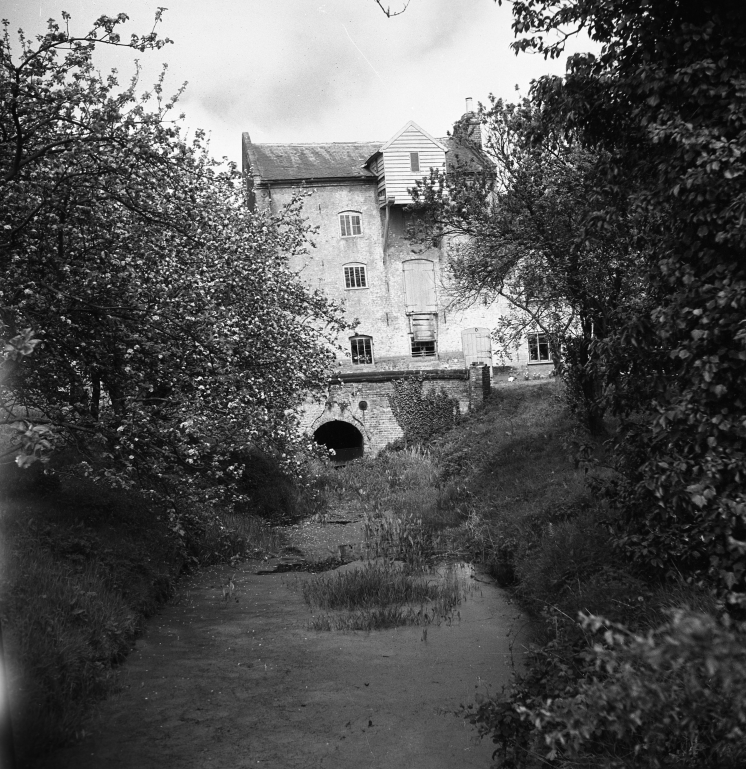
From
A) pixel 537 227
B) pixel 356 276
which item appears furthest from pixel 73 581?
pixel 356 276

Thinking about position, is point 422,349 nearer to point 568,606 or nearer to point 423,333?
point 423,333

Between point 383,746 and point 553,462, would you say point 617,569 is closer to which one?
point 383,746

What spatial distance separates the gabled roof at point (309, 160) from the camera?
3966 centimetres

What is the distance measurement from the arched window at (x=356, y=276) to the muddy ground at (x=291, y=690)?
29.5 m

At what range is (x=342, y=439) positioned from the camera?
128 ft

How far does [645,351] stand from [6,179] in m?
7.71

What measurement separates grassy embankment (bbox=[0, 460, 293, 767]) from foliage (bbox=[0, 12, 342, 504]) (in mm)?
1212

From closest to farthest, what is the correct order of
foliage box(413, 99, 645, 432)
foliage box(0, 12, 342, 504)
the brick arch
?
foliage box(0, 12, 342, 504) → foliage box(413, 99, 645, 432) → the brick arch

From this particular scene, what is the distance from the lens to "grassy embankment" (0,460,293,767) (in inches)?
293

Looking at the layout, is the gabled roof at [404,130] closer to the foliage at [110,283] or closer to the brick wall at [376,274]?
the brick wall at [376,274]

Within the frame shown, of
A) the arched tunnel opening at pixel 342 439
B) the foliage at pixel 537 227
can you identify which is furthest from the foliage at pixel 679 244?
the arched tunnel opening at pixel 342 439

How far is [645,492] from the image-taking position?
8.30 meters

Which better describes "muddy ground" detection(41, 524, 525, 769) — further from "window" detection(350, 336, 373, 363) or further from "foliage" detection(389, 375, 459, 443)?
"window" detection(350, 336, 373, 363)

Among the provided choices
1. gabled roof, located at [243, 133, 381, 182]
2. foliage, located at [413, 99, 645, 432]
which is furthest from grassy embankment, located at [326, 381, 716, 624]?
gabled roof, located at [243, 133, 381, 182]
